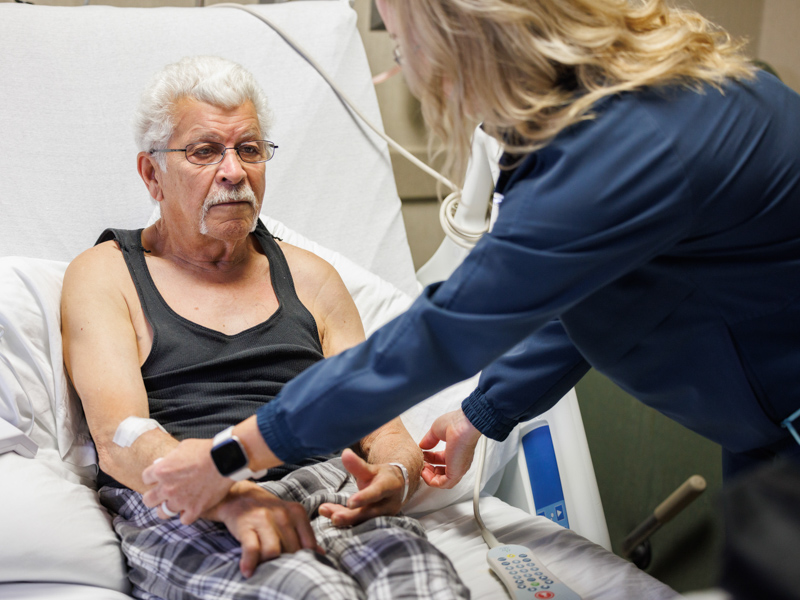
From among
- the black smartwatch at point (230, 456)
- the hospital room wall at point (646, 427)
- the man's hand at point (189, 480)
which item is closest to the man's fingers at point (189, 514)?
the man's hand at point (189, 480)

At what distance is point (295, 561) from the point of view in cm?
98

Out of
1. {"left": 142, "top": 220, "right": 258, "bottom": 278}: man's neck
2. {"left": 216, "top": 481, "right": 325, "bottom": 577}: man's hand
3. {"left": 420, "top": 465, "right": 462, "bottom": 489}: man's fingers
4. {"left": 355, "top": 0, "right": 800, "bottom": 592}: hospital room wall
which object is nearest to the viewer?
{"left": 216, "top": 481, "right": 325, "bottom": 577}: man's hand

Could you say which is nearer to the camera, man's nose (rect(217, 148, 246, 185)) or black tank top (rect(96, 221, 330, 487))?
black tank top (rect(96, 221, 330, 487))

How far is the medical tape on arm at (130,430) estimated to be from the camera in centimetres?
115

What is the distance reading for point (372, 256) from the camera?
2.10m

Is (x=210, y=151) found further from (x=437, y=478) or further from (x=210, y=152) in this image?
(x=437, y=478)

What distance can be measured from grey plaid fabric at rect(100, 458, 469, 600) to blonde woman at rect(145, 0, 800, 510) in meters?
0.14

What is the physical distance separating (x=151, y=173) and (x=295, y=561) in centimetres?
94

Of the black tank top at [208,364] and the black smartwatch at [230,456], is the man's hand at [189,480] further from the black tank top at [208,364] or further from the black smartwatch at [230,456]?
the black tank top at [208,364]

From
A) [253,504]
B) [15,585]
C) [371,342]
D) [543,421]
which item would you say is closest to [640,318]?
[371,342]

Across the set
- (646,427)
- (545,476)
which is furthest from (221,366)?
(646,427)

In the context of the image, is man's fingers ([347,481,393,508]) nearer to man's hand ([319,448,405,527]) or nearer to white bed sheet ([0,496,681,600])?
man's hand ([319,448,405,527])

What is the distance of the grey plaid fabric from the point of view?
941 mm

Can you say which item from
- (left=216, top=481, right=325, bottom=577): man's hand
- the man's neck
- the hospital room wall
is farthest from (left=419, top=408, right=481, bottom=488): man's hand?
the hospital room wall
